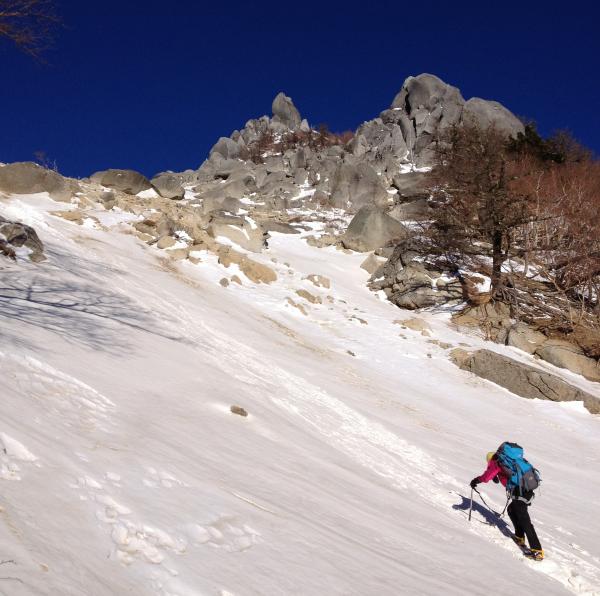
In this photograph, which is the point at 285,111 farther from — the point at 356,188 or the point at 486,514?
the point at 486,514

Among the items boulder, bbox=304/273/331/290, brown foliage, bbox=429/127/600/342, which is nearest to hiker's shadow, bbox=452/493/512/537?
brown foliage, bbox=429/127/600/342

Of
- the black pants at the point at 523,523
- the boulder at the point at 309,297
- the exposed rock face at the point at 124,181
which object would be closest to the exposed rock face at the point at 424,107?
the exposed rock face at the point at 124,181

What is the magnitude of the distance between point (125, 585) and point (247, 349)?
9156 millimetres

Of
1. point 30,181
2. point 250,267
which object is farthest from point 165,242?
point 30,181

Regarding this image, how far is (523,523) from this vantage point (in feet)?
19.1

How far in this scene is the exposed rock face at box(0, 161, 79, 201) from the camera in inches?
863

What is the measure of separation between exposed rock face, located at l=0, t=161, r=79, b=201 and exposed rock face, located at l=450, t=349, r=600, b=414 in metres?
18.6

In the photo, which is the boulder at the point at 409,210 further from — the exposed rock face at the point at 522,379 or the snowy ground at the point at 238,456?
the snowy ground at the point at 238,456

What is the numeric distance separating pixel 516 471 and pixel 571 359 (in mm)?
13283

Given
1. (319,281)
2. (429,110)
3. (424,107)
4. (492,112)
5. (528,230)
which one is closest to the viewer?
(319,281)

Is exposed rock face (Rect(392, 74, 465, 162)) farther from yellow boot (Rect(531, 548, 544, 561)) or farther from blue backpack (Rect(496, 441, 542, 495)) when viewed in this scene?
yellow boot (Rect(531, 548, 544, 561))

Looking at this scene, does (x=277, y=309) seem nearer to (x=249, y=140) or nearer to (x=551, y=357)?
(x=551, y=357)

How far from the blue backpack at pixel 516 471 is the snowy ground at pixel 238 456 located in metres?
0.75

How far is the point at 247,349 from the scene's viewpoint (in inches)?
458
